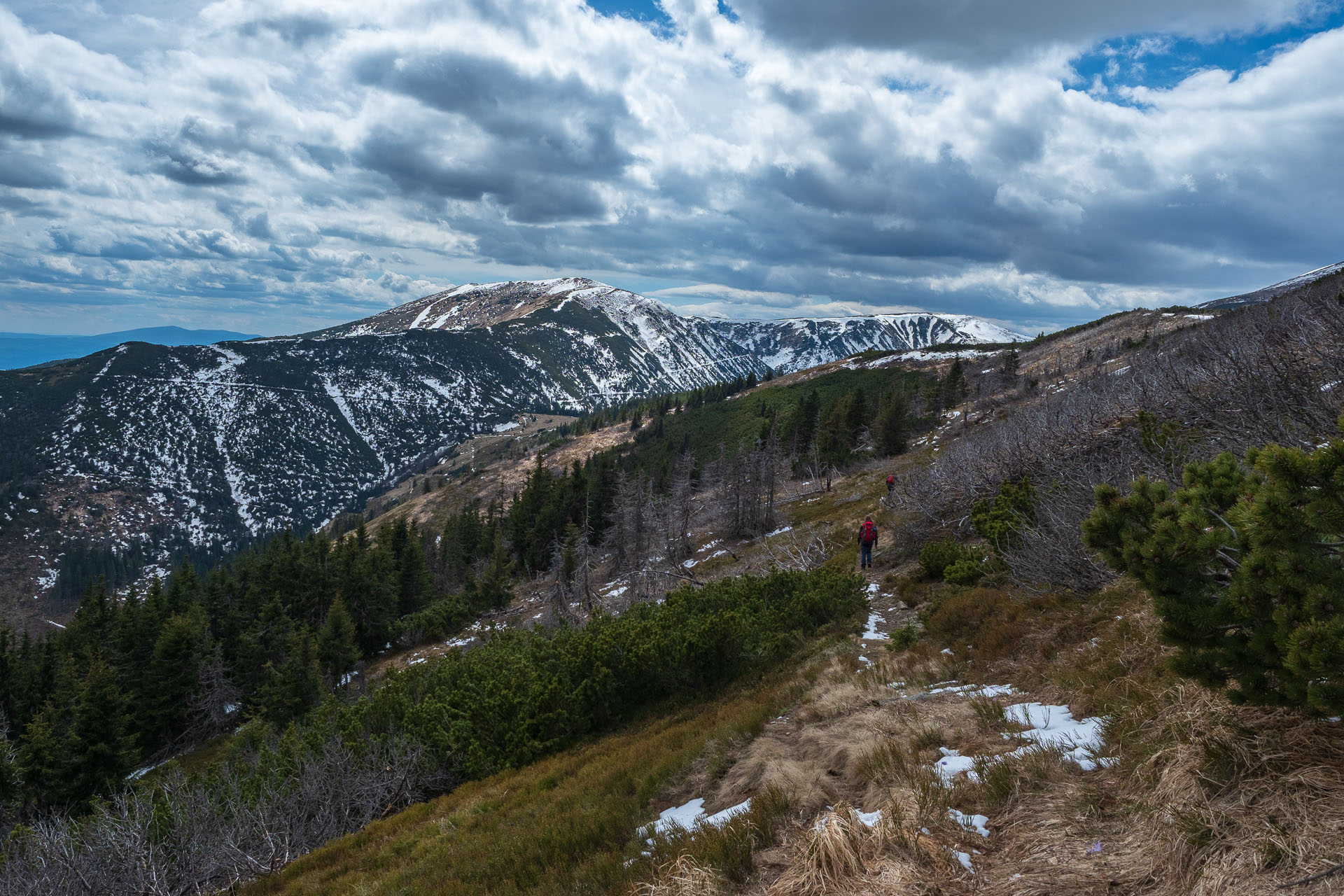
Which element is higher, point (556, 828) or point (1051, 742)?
point (1051, 742)

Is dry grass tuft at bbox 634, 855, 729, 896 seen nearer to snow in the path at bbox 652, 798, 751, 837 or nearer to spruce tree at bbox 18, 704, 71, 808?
snow in the path at bbox 652, 798, 751, 837

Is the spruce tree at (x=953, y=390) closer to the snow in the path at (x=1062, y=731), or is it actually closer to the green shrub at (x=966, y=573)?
the green shrub at (x=966, y=573)

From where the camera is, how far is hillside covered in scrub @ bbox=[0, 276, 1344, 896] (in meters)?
3.97

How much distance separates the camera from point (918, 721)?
23.6 feet

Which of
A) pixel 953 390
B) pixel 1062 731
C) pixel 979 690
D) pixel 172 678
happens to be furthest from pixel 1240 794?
pixel 953 390

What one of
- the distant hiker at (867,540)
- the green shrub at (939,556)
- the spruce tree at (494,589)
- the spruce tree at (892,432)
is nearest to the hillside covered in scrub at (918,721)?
the green shrub at (939,556)

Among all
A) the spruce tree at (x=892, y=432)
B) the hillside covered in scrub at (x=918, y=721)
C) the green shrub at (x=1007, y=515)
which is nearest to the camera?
the hillside covered in scrub at (x=918, y=721)

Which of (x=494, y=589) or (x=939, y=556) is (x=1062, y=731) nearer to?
(x=939, y=556)

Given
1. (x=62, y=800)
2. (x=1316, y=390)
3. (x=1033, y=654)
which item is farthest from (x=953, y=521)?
(x=62, y=800)

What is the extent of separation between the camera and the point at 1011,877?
13.6 ft

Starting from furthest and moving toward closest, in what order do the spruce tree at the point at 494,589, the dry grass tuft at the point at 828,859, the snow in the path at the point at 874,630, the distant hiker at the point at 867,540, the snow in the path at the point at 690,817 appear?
the spruce tree at the point at 494,589 < the distant hiker at the point at 867,540 < the snow in the path at the point at 874,630 < the snow in the path at the point at 690,817 < the dry grass tuft at the point at 828,859

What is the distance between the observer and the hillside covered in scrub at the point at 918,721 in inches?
156

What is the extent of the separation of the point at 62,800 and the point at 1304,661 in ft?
155

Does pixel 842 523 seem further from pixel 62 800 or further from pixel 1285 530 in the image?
pixel 62 800
